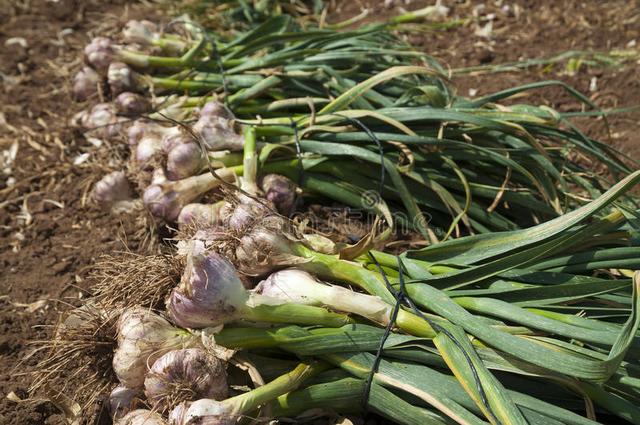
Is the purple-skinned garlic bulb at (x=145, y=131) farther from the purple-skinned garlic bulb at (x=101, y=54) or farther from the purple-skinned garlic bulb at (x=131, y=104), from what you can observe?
the purple-skinned garlic bulb at (x=101, y=54)

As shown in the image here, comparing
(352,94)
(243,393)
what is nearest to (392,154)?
(352,94)

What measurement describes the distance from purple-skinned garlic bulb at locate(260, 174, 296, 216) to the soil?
0.51 meters

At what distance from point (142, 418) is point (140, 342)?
0.18 meters

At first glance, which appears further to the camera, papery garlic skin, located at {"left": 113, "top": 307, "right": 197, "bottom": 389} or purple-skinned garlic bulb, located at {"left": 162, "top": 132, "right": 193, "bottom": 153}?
purple-skinned garlic bulb, located at {"left": 162, "top": 132, "right": 193, "bottom": 153}

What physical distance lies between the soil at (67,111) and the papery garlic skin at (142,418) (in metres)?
0.38

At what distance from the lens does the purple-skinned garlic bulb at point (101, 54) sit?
2740 millimetres

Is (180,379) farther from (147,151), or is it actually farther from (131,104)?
(131,104)

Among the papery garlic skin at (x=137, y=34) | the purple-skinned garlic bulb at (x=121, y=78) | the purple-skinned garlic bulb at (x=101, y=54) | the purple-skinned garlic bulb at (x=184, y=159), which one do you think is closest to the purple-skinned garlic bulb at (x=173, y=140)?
the purple-skinned garlic bulb at (x=184, y=159)

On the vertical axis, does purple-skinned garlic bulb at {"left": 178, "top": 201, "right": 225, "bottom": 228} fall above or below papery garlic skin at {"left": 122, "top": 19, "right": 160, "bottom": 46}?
below

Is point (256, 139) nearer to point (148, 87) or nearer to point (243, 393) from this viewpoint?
point (148, 87)

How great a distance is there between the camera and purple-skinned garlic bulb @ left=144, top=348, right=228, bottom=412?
1.43m

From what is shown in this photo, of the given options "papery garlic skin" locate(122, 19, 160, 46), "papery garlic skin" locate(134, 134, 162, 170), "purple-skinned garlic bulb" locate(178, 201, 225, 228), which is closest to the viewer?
"purple-skinned garlic bulb" locate(178, 201, 225, 228)

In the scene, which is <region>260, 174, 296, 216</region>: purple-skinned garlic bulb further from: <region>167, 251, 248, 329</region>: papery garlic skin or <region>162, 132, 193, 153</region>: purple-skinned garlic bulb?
<region>167, 251, 248, 329</region>: papery garlic skin

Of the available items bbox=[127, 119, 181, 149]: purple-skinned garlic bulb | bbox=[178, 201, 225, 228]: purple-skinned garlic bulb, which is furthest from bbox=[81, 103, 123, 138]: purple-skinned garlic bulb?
bbox=[178, 201, 225, 228]: purple-skinned garlic bulb
